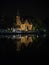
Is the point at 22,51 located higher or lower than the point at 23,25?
lower

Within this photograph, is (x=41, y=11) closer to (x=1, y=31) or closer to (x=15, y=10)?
(x=15, y=10)

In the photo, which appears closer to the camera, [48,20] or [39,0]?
[39,0]

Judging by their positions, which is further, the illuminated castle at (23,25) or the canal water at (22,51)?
the illuminated castle at (23,25)

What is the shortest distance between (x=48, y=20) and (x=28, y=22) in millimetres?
847

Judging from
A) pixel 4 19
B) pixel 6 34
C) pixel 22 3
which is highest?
pixel 22 3

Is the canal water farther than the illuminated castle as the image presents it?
No

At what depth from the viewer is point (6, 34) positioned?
349 inches

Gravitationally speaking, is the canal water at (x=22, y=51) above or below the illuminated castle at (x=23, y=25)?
below

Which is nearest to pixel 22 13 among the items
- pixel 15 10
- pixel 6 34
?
pixel 15 10

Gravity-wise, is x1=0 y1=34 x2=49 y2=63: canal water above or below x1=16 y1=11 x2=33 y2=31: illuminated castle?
below

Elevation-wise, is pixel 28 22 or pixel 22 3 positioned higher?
pixel 22 3

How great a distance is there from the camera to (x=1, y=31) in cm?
859

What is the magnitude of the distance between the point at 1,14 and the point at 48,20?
6.24 feet

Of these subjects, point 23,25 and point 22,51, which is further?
point 23,25
